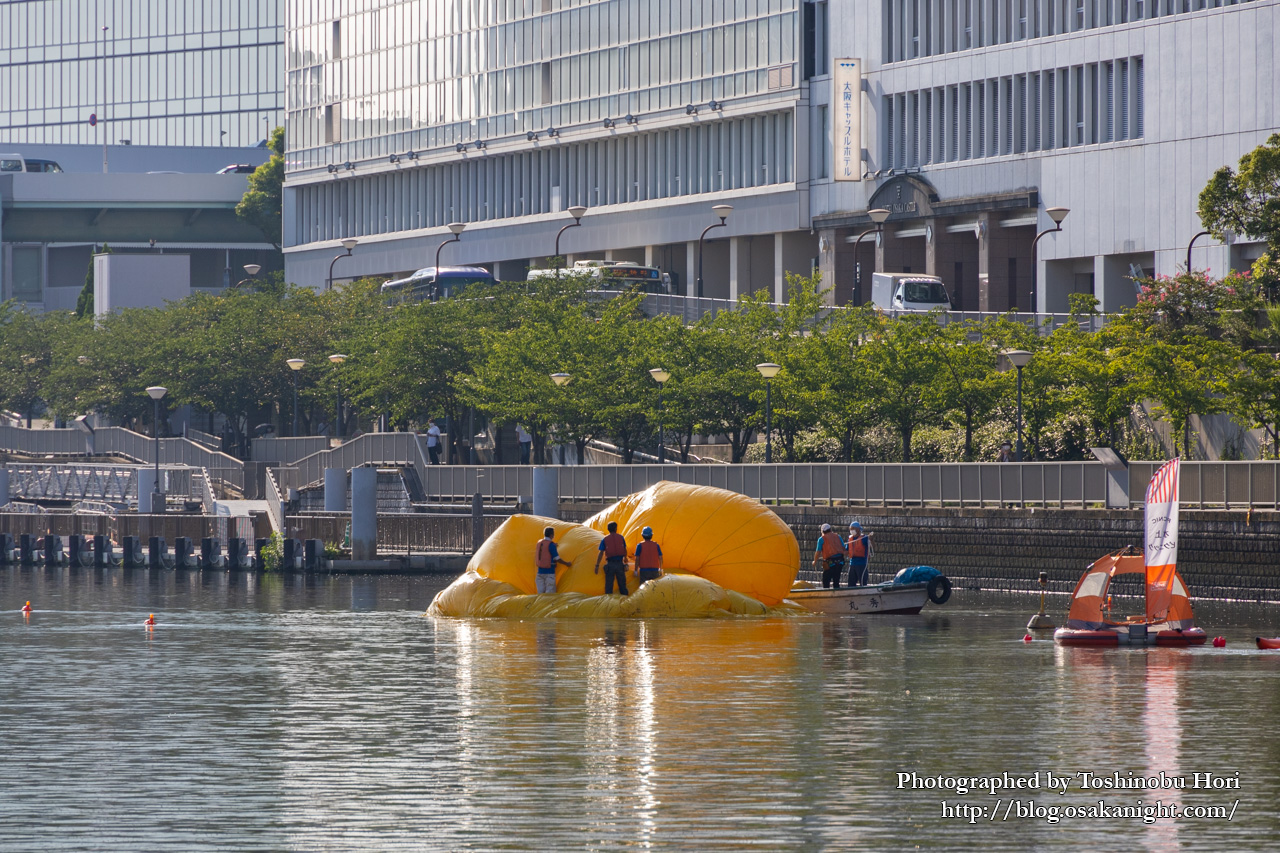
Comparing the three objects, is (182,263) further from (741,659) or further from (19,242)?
(741,659)

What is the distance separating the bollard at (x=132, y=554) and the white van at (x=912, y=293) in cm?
2959

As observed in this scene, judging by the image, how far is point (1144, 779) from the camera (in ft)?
66.4

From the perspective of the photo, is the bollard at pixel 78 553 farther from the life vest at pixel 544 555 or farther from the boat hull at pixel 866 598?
the boat hull at pixel 866 598

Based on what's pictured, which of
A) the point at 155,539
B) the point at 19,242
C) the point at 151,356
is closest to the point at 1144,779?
the point at 155,539

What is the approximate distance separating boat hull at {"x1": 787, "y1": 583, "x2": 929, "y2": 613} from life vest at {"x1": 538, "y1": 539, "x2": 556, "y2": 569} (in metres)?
5.11

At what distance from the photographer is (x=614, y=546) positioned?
41.2 metres

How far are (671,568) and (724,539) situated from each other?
1425mm

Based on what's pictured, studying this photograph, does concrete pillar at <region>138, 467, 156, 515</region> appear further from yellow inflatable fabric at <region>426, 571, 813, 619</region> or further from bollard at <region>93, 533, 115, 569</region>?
yellow inflatable fabric at <region>426, 571, 813, 619</region>

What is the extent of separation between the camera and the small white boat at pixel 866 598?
43281mm

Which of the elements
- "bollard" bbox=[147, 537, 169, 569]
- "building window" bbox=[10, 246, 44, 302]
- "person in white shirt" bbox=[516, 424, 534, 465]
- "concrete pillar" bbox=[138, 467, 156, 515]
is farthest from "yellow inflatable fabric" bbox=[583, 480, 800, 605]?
"building window" bbox=[10, 246, 44, 302]

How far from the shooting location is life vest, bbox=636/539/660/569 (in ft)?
135

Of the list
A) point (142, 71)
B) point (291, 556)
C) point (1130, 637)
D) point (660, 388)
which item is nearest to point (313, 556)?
point (291, 556)

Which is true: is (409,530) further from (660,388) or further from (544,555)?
(544,555)

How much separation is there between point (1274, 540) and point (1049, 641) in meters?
11.9
